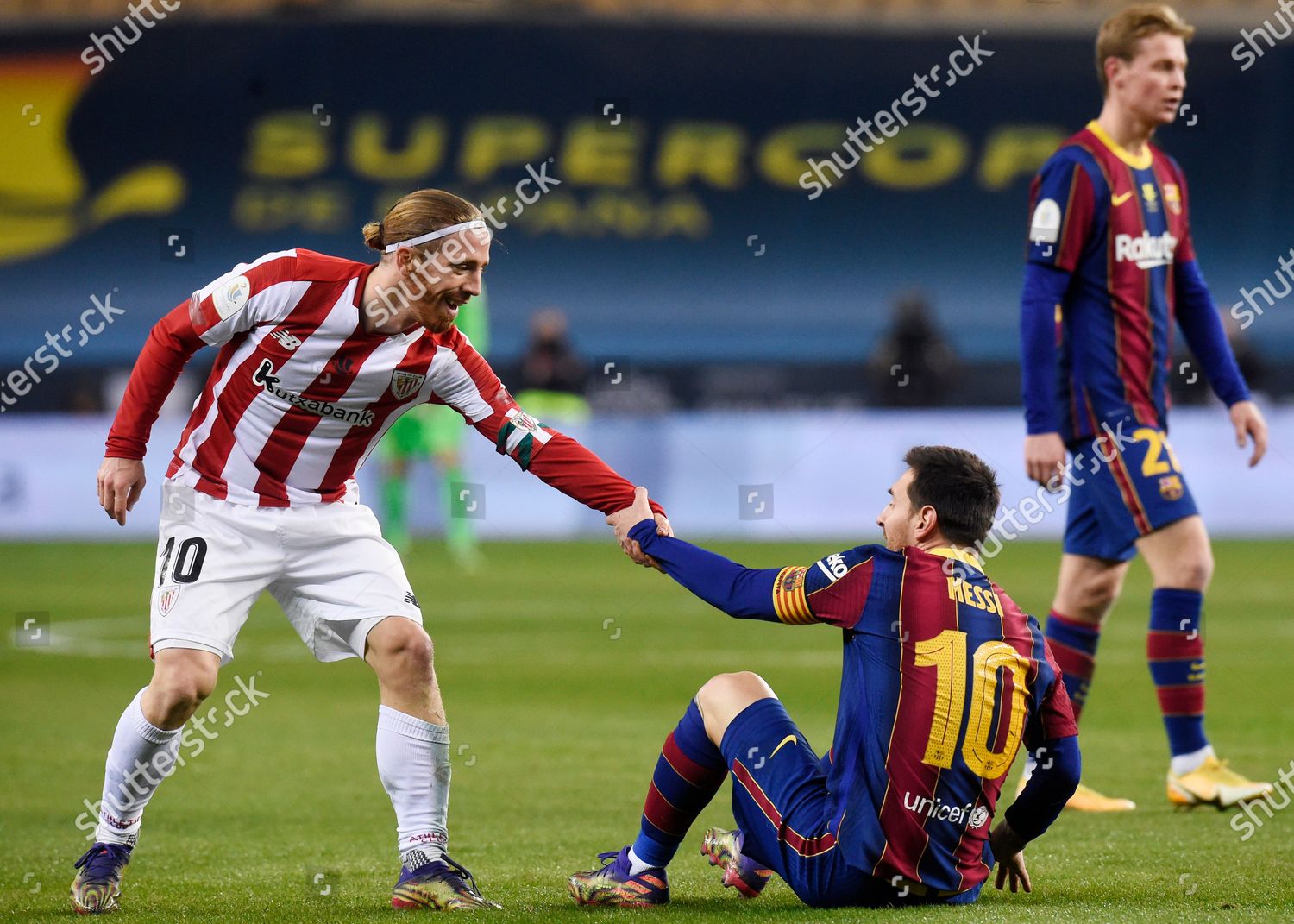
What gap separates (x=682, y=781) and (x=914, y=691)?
2.03 ft

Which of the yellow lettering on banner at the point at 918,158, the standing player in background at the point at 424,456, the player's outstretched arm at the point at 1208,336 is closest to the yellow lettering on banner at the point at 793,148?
the yellow lettering on banner at the point at 918,158

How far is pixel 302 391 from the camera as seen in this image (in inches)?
165

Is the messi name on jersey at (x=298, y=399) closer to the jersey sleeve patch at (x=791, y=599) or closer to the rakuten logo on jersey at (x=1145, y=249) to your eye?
the jersey sleeve patch at (x=791, y=599)

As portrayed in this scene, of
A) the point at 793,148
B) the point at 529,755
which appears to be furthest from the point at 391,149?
the point at 529,755

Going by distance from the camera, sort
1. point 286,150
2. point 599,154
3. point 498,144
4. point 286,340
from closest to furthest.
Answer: point 286,340
point 498,144
point 286,150
point 599,154

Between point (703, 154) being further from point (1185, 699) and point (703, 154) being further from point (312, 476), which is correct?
point (312, 476)

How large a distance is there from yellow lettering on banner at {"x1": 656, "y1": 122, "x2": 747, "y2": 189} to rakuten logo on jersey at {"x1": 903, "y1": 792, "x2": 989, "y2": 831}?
68.0 feet

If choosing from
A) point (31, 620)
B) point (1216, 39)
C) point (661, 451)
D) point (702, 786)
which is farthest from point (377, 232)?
point (1216, 39)

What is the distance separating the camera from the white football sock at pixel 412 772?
4066 millimetres

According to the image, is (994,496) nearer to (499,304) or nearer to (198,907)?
(198,907)

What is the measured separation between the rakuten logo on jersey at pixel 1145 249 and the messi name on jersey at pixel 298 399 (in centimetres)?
261

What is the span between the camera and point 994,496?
3.62 m

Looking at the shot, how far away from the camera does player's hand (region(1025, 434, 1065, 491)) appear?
17.1 ft

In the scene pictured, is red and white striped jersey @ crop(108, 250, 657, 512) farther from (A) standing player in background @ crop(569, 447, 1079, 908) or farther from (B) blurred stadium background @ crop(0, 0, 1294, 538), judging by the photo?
(B) blurred stadium background @ crop(0, 0, 1294, 538)
